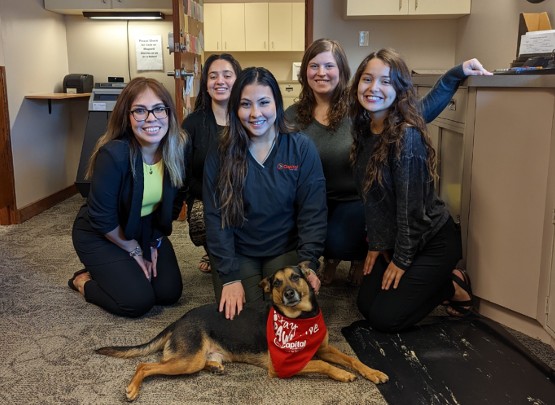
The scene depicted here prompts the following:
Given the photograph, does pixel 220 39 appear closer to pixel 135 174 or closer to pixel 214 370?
pixel 135 174

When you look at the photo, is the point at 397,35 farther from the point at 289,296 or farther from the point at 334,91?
the point at 289,296

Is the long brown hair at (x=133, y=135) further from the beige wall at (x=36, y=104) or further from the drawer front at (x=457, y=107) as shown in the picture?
the beige wall at (x=36, y=104)

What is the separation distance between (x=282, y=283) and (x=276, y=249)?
398 millimetres

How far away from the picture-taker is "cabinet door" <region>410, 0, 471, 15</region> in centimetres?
420

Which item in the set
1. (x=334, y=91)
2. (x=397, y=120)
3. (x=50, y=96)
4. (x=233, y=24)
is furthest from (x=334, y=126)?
(x=233, y=24)

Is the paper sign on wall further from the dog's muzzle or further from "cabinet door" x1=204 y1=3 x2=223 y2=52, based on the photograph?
the dog's muzzle

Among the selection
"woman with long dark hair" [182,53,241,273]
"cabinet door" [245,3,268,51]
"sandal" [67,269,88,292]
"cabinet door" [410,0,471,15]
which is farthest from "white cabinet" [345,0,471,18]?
"cabinet door" [245,3,268,51]

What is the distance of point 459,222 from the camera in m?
2.46

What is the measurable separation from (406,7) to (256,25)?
3.66m

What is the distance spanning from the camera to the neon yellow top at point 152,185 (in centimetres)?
232

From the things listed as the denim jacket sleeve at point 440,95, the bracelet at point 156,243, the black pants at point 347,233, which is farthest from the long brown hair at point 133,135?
the denim jacket sleeve at point 440,95

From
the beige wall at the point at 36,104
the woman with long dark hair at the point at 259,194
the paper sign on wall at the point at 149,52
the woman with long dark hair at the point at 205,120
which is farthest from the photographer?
the paper sign on wall at the point at 149,52

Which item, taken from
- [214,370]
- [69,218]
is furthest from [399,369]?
[69,218]

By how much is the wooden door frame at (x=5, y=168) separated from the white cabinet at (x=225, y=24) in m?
4.12
